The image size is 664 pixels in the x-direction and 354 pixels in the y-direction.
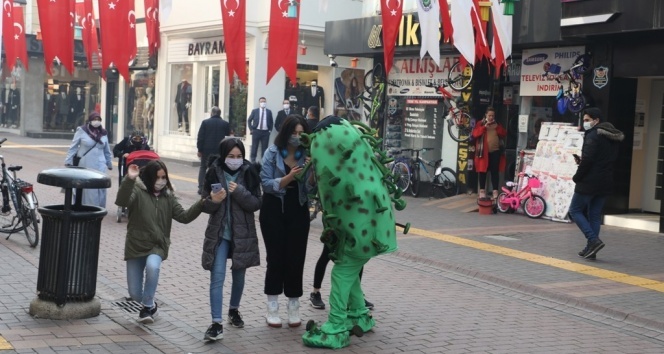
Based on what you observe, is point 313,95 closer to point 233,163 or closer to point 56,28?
point 56,28

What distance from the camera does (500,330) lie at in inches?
317

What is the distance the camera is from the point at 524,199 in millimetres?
16234

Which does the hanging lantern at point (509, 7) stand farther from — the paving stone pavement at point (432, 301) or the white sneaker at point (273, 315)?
the white sneaker at point (273, 315)

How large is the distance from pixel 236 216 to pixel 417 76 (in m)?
13.1

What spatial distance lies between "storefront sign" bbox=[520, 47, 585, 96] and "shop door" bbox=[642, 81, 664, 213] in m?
1.45

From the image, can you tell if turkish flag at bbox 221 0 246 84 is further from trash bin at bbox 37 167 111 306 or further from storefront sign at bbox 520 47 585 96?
storefront sign at bbox 520 47 585 96

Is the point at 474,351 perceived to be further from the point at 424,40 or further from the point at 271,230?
the point at 424,40

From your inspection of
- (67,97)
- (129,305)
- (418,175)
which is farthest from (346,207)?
(67,97)

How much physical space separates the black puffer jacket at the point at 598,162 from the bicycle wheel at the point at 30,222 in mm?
6668

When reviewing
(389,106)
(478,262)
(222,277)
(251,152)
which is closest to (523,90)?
(389,106)

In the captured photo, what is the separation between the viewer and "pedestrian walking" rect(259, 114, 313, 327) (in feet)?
24.8

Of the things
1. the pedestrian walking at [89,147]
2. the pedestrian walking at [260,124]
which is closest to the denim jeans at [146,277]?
the pedestrian walking at [89,147]

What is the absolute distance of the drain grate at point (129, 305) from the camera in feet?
26.6

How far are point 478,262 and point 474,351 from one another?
4243 mm
